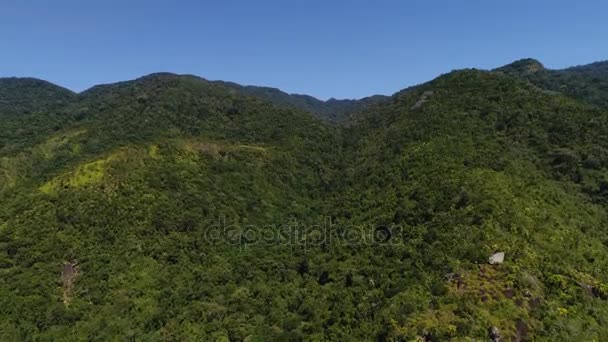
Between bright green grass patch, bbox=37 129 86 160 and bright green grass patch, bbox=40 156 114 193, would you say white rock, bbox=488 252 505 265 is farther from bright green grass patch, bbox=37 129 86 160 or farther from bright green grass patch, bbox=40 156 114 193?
bright green grass patch, bbox=37 129 86 160

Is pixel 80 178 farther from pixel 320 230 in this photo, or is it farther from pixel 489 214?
pixel 489 214

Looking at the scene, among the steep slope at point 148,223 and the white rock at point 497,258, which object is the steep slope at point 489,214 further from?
the steep slope at point 148,223

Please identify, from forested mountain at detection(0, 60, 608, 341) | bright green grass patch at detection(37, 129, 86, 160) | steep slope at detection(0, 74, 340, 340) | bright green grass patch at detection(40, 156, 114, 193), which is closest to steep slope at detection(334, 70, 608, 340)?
forested mountain at detection(0, 60, 608, 341)

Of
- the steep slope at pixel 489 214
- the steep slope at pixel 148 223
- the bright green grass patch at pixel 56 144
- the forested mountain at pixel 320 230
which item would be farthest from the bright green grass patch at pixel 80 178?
the steep slope at pixel 489 214

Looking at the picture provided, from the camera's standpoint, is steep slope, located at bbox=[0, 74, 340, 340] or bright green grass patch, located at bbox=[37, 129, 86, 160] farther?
bright green grass patch, located at bbox=[37, 129, 86, 160]

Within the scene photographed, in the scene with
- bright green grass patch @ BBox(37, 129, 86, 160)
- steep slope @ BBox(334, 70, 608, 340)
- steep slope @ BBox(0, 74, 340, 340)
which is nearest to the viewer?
steep slope @ BBox(334, 70, 608, 340)

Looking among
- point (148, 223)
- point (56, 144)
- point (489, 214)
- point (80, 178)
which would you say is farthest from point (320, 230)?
point (56, 144)
